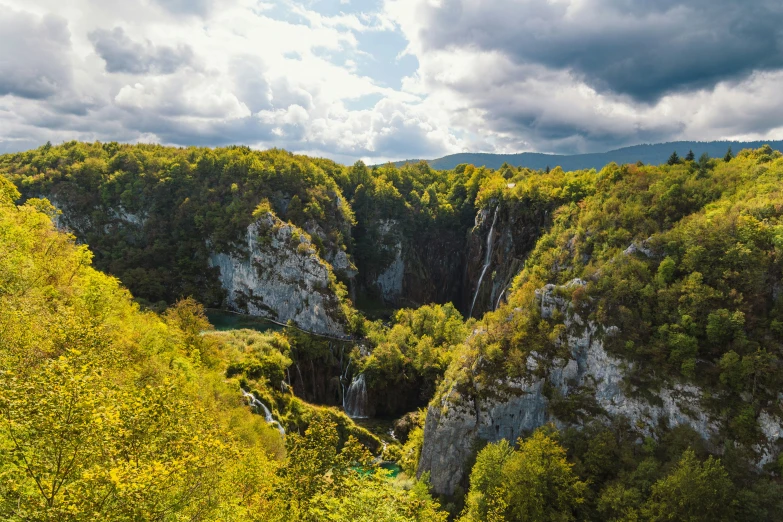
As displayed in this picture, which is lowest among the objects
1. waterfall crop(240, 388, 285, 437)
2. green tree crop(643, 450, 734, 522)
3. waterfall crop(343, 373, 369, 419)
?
waterfall crop(343, 373, 369, 419)

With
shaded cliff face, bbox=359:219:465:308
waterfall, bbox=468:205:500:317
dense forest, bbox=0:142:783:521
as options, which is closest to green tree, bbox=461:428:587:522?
dense forest, bbox=0:142:783:521

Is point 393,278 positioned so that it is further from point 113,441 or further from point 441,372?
point 113,441

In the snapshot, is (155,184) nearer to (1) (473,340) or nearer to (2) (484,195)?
(2) (484,195)

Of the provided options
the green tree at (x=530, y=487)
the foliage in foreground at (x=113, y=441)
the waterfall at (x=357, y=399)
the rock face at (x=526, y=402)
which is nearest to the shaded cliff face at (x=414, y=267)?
the waterfall at (x=357, y=399)

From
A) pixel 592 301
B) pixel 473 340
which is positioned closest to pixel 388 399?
pixel 473 340

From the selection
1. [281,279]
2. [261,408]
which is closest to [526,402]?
[261,408]

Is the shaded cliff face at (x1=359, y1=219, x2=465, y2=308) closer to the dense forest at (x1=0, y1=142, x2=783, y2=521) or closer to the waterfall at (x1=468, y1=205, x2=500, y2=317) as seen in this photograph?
the dense forest at (x1=0, y1=142, x2=783, y2=521)

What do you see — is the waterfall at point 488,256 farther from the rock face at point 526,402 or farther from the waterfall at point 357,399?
the rock face at point 526,402
